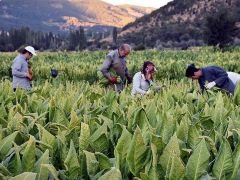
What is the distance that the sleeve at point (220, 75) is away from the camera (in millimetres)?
7191

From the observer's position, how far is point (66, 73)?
1567 centimetres

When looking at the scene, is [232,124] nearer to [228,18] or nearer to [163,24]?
[228,18]

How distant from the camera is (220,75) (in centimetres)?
738

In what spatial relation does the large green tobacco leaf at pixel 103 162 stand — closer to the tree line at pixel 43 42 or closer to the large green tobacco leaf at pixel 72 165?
the large green tobacco leaf at pixel 72 165

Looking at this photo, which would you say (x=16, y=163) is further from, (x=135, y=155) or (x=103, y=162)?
(x=135, y=155)

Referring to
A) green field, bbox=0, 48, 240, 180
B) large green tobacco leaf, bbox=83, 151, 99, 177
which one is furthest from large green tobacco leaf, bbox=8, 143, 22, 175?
large green tobacco leaf, bbox=83, 151, 99, 177

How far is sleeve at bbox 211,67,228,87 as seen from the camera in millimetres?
7191

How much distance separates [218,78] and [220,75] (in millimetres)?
96

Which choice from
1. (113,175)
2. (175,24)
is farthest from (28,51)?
(175,24)

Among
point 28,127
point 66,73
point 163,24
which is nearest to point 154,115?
point 28,127

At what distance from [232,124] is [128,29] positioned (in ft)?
330

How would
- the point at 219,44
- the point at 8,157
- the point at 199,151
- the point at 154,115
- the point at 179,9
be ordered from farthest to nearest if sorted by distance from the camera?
the point at 179,9 < the point at 219,44 < the point at 154,115 < the point at 8,157 < the point at 199,151

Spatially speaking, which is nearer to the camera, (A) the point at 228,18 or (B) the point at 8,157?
(B) the point at 8,157

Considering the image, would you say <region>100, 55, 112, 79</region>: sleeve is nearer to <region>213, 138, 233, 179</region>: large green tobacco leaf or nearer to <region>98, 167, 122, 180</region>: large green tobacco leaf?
<region>213, 138, 233, 179</region>: large green tobacco leaf
